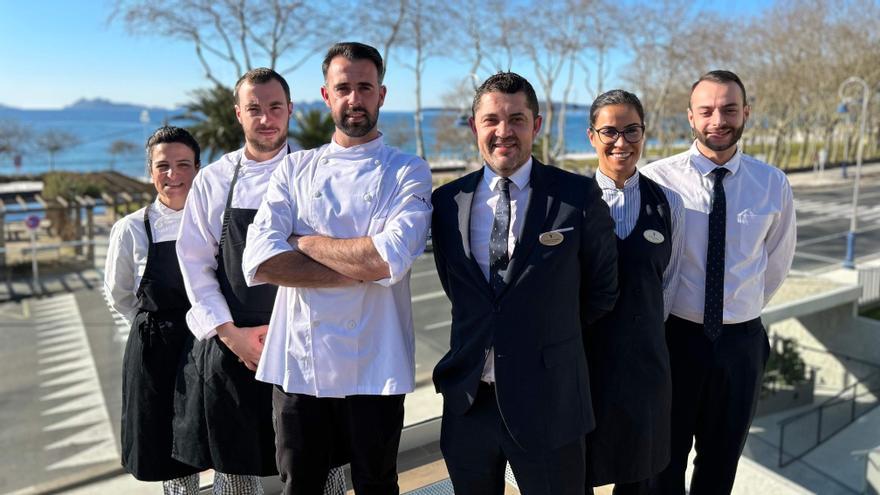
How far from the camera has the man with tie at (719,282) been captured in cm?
245

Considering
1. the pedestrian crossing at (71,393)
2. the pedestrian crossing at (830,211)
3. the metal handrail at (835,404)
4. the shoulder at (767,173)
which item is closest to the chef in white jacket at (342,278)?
the shoulder at (767,173)

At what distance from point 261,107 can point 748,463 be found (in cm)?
304

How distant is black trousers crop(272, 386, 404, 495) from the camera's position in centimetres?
215

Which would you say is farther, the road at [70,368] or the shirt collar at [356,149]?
the road at [70,368]

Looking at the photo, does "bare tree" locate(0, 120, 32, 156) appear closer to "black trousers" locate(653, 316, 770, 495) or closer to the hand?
the hand

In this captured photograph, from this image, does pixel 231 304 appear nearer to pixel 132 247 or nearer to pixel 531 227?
pixel 132 247

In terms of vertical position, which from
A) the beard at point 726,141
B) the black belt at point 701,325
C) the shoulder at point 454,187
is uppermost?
the beard at point 726,141

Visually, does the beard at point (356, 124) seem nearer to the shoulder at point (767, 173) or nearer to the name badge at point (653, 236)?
the name badge at point (653, 236)

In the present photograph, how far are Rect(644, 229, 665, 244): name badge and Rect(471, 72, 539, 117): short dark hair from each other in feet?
1.82

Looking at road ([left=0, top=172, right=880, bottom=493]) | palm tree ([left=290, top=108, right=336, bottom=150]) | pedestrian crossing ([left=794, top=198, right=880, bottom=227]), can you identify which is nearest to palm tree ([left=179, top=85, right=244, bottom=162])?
palm tree ([left=290, top=108, right=336, bottom=150])

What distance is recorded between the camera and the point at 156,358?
2535mm

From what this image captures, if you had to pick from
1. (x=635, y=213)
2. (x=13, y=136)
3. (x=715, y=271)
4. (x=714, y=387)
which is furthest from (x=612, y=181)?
(x=13, y=136)

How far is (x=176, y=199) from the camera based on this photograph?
262 cm

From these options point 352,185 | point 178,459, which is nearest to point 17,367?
point 178,459
